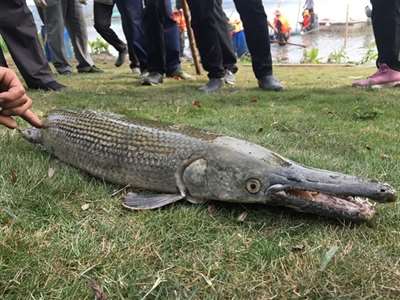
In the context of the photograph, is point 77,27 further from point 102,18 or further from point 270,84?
point 270,84

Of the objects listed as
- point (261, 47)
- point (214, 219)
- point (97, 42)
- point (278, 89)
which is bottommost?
point (97, 42)

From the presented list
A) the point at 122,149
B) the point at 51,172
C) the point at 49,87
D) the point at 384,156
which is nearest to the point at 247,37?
the point at 49,87

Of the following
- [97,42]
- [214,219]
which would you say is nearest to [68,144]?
[214,219]

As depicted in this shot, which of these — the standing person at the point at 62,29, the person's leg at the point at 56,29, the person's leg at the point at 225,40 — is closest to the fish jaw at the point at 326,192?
the person's leg at the point at 225,40

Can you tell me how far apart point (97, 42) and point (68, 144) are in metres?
12.4

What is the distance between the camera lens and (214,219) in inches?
82.6

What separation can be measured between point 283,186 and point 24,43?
13.4ft

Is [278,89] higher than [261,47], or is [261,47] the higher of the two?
[261,47]

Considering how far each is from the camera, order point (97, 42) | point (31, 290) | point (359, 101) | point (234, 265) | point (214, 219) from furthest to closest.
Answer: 1. point (97, 42)
2. point (359, 101)
3. point (214, 219)
4. point (234, 265)
5. point (31, 290)

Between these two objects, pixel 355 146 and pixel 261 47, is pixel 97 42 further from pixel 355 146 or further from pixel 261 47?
pixel 355 146

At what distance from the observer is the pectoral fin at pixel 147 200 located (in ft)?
7.22

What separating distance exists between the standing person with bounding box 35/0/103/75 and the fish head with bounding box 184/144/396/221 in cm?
575

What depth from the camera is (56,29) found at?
7.66 m

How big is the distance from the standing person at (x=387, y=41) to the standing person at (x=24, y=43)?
3648mm
